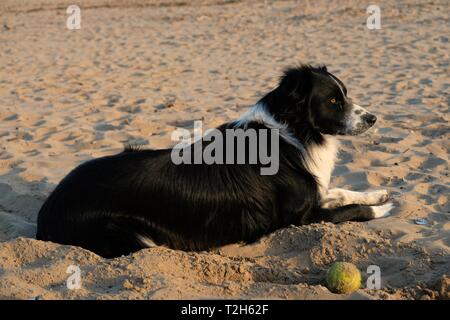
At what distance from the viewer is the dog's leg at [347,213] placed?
479 cm

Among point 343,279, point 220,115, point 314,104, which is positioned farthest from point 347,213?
point 220,115

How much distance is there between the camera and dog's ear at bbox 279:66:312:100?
15.7 ft

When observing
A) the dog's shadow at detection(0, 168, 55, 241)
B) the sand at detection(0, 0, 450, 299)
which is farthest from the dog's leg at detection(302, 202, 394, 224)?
the dog's shadow at detection(0, 168, 55, 241)

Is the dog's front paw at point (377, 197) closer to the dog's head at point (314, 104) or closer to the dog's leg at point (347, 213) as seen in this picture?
the dog's leg at point (347, 213)

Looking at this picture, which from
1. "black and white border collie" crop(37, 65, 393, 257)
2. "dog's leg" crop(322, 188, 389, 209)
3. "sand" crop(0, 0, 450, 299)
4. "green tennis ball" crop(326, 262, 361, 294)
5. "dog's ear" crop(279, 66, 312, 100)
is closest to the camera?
"green tennis ball" crop(326, 262, 361, 294)

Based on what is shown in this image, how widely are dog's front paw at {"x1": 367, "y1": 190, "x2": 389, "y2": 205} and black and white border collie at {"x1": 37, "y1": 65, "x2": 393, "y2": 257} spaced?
0.13m

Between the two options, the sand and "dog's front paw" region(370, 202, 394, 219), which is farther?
"dog's front paw" region(370, 202, 394, 219)

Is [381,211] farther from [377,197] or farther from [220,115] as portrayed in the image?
[220,115]

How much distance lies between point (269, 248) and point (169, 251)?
0.75 metres

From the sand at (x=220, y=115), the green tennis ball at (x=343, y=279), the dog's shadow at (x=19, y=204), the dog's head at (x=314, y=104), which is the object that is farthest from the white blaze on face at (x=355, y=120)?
the dog's shadow at (x=19, y=204)

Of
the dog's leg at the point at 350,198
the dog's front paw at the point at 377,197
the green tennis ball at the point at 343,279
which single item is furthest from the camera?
the dog's front paw at the point at 377,197

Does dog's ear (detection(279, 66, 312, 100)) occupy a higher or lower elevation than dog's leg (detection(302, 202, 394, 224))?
higher

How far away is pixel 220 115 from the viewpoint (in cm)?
820

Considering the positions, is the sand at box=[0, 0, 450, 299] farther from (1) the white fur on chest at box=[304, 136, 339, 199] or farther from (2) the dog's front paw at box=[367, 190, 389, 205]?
(1) the white fur on chest at box=[304, 136, 339, 199]
